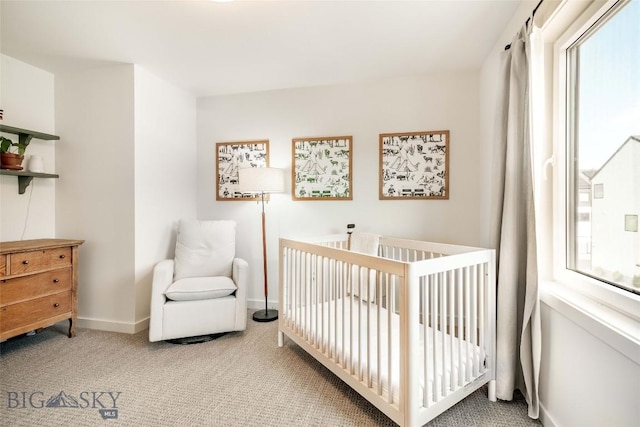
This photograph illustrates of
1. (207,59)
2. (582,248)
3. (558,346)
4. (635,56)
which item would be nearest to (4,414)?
(207,59)

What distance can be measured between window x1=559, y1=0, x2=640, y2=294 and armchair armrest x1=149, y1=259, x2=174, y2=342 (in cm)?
267

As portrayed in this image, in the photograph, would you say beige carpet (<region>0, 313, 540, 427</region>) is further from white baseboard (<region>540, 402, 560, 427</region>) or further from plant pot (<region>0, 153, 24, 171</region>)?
plant pot (<region>0, 153, 24, 171</region>)

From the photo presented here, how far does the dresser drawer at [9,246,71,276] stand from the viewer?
2.10 meters

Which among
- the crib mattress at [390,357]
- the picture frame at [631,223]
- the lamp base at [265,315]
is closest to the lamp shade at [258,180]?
the lamp base at [265,315]

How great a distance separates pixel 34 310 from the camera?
221 cm

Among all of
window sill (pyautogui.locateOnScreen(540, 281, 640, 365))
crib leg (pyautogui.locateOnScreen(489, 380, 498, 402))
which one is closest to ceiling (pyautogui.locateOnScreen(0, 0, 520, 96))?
window sill (pyautogui.locateOnScreen(540, 281, 640, 365))

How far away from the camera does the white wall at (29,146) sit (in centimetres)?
242

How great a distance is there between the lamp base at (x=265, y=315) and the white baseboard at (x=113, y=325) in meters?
1.00

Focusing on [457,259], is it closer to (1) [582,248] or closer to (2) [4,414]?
(1) [582,248]

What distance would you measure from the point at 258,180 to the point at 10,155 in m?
1.92

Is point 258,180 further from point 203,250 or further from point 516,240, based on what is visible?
point 516,240

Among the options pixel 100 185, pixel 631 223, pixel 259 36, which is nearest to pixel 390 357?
pixel 631 223

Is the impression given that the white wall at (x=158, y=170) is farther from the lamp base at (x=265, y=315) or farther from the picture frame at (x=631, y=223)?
the picture frame at (x=631, y=223)

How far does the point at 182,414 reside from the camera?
154 cm
